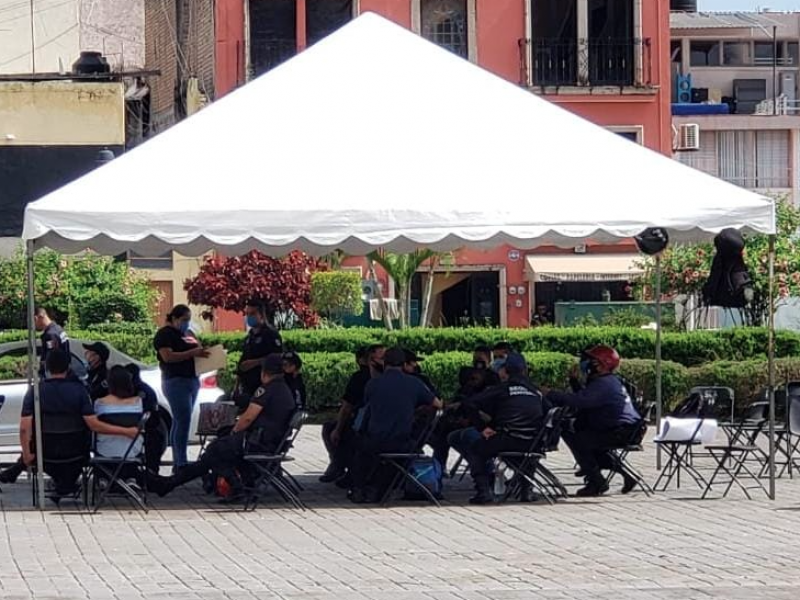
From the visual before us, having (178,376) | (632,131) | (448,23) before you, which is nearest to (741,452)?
(178,376)

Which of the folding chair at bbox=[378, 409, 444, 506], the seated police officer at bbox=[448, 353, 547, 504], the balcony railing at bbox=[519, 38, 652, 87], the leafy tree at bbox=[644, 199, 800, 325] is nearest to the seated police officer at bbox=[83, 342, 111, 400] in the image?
the folding chair at bbox=[378, 409, 444, 506]

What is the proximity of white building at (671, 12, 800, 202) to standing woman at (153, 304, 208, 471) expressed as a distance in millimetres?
33608

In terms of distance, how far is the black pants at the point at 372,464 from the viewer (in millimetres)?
15164

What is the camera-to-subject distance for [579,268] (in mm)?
39750

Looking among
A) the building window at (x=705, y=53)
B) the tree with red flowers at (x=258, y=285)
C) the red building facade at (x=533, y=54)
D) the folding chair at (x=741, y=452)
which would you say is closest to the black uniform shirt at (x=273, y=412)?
the folding chair at (x=741, y=452)

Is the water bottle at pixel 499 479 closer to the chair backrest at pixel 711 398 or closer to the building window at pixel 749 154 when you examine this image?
the chair backrest at pixel 711 398

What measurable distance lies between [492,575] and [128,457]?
4453mm

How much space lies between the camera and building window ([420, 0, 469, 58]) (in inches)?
1597

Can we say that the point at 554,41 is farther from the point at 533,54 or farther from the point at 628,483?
the point at 628,483

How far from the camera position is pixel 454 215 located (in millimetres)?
14805

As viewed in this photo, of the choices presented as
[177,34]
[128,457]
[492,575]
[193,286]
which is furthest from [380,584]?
[177,34]

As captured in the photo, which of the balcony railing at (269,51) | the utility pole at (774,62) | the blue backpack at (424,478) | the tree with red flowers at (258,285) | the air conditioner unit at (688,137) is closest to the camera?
the blue backpack at (424,478)

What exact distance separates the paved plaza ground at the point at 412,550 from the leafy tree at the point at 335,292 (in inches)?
674

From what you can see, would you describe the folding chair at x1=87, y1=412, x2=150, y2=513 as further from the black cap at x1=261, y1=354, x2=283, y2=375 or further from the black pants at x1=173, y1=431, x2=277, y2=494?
the black cap at x1=261, y1=354, x2=283, y2=375
